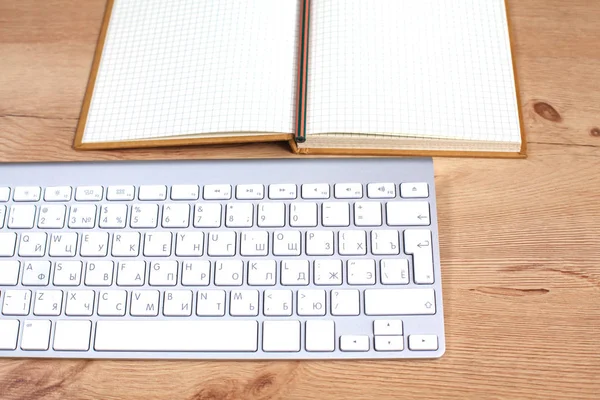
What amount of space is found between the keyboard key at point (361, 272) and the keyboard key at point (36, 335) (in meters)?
0.27


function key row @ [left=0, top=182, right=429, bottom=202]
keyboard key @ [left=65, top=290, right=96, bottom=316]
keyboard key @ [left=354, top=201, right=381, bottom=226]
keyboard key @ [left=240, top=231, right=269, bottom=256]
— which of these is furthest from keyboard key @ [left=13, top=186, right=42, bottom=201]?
keyboard key @ [left=354, top=201, right=381, bottom=226]

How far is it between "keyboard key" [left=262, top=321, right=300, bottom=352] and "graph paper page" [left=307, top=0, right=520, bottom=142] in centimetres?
19


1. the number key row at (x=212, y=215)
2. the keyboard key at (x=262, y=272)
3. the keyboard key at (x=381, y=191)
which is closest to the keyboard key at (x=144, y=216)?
the number key row at (x=212, y=215)

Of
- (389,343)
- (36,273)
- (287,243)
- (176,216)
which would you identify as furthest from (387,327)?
(36,273)

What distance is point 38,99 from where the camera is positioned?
0.57m

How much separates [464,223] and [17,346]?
422 mm

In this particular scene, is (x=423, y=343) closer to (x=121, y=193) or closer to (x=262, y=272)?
(x=262, y=272)

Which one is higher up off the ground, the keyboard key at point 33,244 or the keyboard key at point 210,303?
the keyboard key at point 33,244

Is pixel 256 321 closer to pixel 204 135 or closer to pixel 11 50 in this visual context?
pixel 204 135

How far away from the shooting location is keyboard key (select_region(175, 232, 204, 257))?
48 centimetres

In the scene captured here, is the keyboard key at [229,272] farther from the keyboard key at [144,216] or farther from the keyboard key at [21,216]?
the keyboard key at [21,216]

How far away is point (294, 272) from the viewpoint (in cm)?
47

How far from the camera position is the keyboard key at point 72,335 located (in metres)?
0.46

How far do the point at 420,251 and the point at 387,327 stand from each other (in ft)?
0.24
